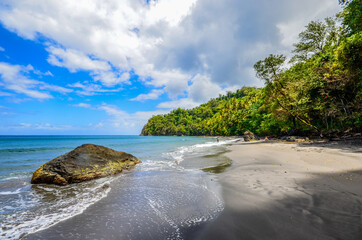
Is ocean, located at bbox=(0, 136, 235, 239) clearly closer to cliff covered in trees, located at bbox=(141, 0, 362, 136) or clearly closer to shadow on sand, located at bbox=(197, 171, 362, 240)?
shadow on sand, located at bbox=(197, 171, 362, 240)

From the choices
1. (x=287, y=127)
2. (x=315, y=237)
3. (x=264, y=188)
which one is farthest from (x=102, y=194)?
(x=287, y=127)

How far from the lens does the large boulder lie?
6.94 m

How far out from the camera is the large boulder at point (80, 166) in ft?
22.8

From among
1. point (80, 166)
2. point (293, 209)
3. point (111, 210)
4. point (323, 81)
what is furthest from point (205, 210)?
point (323, 81)

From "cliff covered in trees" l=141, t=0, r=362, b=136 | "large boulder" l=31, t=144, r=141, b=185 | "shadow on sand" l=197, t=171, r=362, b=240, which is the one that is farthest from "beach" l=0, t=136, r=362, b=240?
"cliff covered in trees" l=141, t=0, r=362, b=136

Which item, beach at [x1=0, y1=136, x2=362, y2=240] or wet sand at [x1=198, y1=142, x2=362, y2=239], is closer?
wet sand at [x1=198, y1=142, x2=362, y2=239]

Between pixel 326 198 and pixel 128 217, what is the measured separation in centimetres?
483

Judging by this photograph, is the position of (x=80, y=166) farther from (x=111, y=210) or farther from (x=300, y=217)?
(x=300, y=217)

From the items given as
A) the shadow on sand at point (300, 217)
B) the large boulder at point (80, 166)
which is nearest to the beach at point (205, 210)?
the shadow on sand at point (300, 217)

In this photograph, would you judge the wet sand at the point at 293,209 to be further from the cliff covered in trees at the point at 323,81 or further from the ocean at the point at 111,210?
the cliff covered in trees at the point at 323,81

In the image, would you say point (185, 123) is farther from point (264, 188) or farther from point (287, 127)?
point (264, 188)

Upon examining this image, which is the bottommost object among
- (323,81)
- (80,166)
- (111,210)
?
(111,210)

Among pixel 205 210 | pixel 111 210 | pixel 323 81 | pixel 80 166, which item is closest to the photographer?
pixel 205 210

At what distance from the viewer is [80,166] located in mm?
7664
